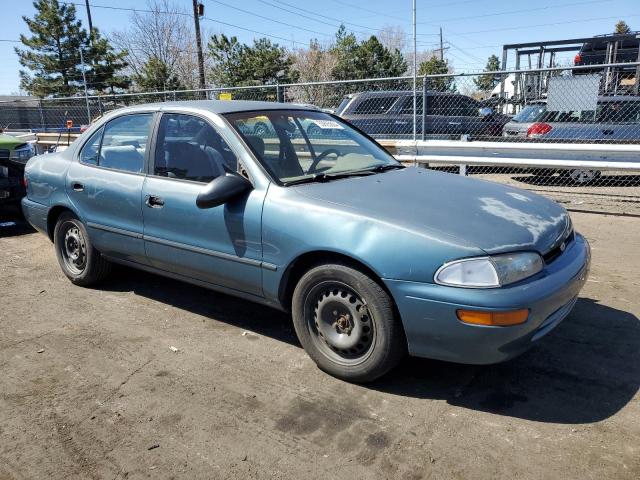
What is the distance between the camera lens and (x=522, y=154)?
7.98 meters

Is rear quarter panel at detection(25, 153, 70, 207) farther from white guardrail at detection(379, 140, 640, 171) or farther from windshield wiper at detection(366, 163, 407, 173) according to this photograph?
white guardrail at detection(379, 140, 640, 171)

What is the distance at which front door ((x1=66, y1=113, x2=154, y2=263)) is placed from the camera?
405 centimetres

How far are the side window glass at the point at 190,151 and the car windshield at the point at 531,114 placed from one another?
28.0 ft

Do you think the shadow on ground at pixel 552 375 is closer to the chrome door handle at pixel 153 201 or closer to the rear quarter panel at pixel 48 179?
the chrome door handle at pixel 153 201

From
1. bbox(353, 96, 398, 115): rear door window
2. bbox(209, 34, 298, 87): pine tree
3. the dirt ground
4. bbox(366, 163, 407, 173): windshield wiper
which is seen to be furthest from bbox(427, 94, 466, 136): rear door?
bbox(209, 34, 298, 87): pine tree

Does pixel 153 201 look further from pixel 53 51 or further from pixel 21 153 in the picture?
pixel 53 51

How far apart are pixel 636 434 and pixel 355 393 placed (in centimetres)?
142

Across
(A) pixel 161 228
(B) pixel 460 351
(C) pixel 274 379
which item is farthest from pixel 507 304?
(A) pixel 161 228

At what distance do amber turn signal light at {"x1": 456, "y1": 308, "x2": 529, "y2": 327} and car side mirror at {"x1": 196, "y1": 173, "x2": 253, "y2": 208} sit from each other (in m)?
1.54

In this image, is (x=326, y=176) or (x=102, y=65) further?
(x=102, y=65)

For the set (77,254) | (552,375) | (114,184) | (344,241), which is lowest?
(552,375)

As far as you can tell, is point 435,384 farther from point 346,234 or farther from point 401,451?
point 346,234

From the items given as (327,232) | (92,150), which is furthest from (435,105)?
(327,232)

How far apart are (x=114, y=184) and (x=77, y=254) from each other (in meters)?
1.03
